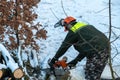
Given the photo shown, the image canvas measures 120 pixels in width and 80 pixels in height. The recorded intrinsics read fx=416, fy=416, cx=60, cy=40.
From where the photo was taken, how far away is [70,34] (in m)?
7.55

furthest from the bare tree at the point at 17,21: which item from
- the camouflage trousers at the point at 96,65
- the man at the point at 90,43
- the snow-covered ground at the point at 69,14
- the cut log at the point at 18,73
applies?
the snow-covered ground at the point at 69,14

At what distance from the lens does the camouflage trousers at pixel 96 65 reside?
24.5ft

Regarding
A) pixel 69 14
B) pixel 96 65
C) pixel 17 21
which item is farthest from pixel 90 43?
pixel 69 14

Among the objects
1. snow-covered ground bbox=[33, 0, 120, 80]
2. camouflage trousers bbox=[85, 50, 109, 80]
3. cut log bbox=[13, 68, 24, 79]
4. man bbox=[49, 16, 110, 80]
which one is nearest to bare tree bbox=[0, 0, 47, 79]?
man bbox=[49, 16, 110, 80]

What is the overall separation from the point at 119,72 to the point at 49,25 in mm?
3822

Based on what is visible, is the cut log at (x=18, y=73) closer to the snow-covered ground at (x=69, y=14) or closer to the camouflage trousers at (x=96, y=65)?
the camouflage trousers at (x=96, y=65)

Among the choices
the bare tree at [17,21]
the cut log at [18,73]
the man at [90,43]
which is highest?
the bare tree at [17,21]

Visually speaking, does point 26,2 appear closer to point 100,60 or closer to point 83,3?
point 100,60

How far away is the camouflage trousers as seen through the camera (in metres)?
7.48

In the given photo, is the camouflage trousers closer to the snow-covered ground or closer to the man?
the man

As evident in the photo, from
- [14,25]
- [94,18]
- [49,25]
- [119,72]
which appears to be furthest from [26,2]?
[94,18]

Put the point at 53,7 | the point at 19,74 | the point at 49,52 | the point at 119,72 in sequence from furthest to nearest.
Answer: the point at 53,7
the point at 49,52
the point at 119,72
the point at 19,74

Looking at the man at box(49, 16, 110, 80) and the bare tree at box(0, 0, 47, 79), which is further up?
the bare tree at box(0, 0, 47, 79)

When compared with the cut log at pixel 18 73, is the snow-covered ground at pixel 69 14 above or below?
above
